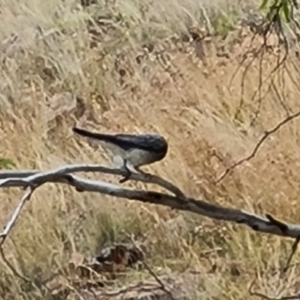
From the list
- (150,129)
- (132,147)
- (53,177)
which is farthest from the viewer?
(150,129)

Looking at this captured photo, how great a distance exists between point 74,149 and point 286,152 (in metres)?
0.78

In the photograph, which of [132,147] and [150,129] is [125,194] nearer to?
[132,147]

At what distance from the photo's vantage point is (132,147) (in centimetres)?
166

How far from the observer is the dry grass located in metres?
2.87

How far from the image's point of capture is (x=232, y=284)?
2664 millimetres

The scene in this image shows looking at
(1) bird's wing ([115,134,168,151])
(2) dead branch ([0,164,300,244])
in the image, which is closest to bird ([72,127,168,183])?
(1) bird's wing ([115,134,168,151])

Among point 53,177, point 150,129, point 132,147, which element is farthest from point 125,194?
point 150,129

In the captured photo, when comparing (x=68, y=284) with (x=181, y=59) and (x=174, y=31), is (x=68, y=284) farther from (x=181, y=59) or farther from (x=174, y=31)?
(x=174, y=31)

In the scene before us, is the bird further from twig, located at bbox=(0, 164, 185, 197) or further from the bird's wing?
twig, located at bbox=(0, 164, 185, 197)

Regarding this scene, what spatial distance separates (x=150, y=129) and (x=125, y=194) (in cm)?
224

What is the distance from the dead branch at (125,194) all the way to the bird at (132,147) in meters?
0.22

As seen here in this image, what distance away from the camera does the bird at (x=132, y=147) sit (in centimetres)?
165

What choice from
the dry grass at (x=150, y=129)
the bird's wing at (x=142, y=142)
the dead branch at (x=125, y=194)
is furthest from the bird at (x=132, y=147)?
the dry grass at (x=150, y=129)

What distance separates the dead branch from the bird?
0.22 m
